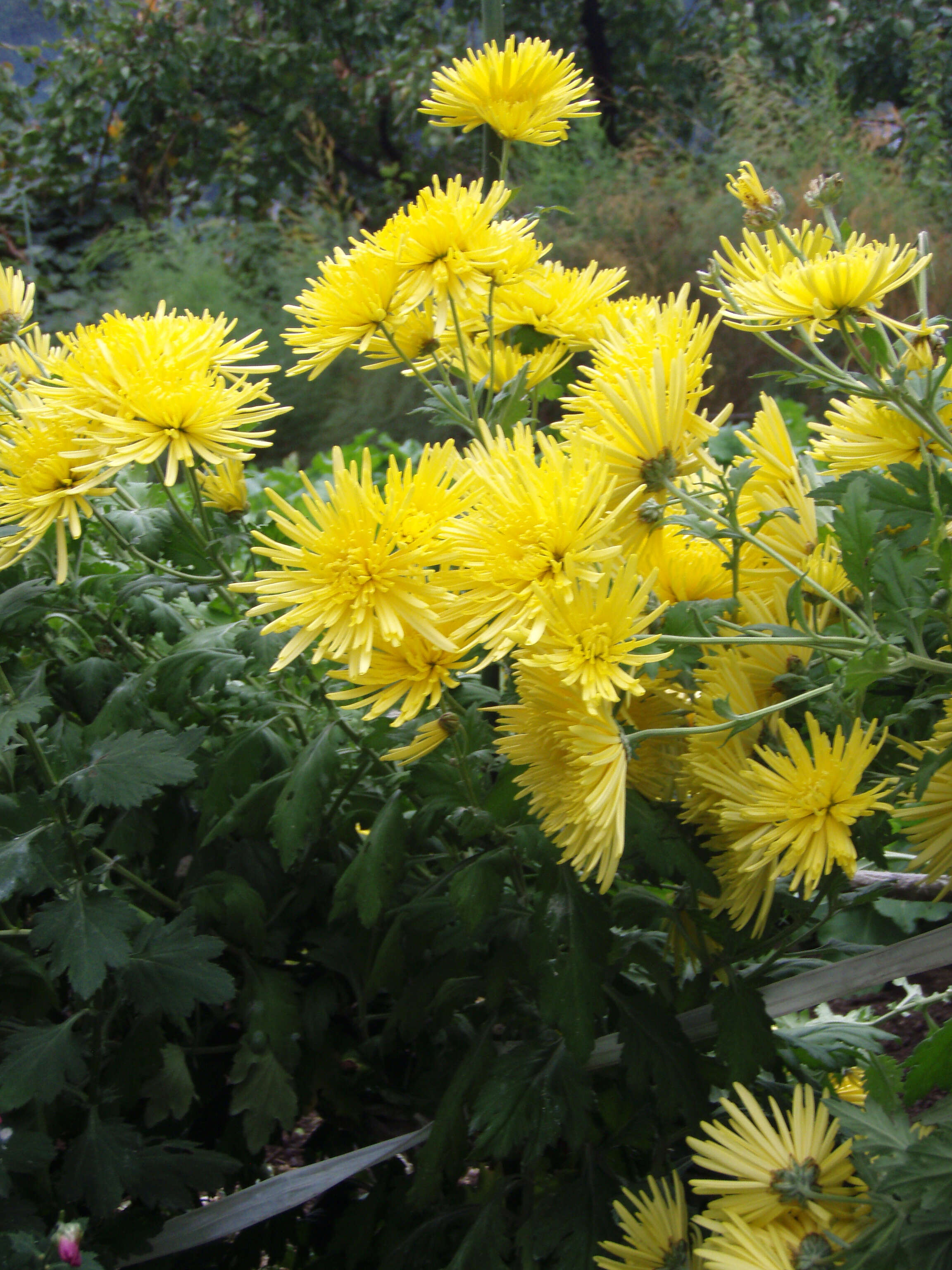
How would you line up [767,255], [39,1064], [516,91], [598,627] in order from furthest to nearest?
[516,91] < [39,1064] < [767,255] < [598,627]

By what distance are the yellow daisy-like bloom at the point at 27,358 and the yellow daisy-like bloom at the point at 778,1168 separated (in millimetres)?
A: 876

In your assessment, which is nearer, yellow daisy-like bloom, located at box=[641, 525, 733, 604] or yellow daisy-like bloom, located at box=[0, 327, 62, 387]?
yellow daisy-like bloom, located at box=[641, 525, 733, 604]

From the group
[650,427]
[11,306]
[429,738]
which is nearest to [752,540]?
[650,427]

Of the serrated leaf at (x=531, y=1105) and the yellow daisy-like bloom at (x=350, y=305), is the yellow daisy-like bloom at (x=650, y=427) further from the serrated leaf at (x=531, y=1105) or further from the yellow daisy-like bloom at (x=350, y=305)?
the serrated leaf at (x=531, y=1105)

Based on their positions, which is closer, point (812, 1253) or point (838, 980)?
point (812, 1253)

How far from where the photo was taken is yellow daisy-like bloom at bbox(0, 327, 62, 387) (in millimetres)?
1137

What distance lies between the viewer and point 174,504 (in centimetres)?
107

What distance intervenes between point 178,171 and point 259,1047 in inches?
321

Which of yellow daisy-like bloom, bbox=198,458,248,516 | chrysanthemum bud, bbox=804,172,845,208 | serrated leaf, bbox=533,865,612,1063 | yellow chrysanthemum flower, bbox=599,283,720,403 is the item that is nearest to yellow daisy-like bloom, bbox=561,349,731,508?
yellow chrysanthemum flower, bbox=599,283,720,403

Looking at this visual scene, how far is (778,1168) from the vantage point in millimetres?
763

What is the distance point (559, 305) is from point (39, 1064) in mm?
852

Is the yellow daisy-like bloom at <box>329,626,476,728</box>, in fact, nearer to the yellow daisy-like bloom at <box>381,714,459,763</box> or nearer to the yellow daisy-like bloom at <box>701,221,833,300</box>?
the yellow daisy-like bloom at <box>381,714,459,763</box>

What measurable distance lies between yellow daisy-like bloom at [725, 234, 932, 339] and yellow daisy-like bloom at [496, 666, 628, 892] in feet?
1.01

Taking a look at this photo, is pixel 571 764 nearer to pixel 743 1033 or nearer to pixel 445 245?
pixel 743 1033
